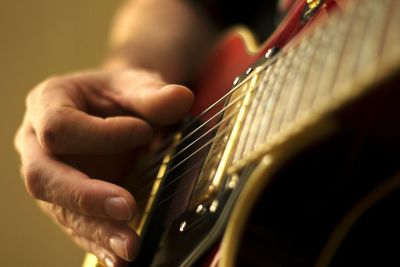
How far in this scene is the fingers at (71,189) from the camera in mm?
441

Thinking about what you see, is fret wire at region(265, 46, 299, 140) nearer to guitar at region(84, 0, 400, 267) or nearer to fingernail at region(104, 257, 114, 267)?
guitar at region(84, 0, 400, 267)

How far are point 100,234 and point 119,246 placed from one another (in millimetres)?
33

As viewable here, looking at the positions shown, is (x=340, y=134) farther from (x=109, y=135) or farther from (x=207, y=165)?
(x=109, y=135)

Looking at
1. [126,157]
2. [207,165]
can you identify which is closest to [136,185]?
[126,157]

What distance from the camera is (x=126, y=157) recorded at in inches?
23.4

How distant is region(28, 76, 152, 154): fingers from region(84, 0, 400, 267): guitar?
0.28 ft

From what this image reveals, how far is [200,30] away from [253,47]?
338 mm

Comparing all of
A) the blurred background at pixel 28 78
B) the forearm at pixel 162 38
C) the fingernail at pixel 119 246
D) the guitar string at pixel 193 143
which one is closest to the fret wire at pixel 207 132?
the guitar string at pixel 193 143

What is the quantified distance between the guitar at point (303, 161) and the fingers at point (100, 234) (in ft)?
0.07

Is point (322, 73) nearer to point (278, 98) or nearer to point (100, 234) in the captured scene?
point (278, 98)

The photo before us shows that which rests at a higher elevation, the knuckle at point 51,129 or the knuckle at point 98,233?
the knuckle at point 51,129

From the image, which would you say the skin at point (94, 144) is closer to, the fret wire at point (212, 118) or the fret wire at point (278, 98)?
the fret wire at point (212, 118)

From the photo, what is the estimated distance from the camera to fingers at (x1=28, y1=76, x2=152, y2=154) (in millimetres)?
491

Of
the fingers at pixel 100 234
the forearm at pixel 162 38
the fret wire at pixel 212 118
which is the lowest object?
the fingers at pixel 100 234
